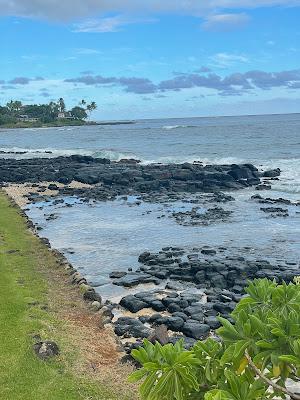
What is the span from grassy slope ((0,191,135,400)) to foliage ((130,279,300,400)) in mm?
7323

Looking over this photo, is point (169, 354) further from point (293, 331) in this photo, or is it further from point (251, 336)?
point (293, 331)

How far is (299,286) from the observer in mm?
5625

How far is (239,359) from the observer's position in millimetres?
5090

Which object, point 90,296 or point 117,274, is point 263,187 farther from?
point 90,296

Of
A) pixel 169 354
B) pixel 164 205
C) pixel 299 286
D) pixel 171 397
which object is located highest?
pixel 299 286

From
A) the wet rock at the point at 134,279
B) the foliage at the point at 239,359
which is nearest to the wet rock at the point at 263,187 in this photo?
the wet rock at the point at 134,279

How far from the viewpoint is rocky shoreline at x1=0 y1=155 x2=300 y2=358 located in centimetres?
1825

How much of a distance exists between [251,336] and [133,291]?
1770 cm

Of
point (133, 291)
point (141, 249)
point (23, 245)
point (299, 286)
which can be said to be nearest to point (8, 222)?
point (23, 245)

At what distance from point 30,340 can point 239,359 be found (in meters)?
10.4

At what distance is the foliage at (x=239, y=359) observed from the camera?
15.5 ft

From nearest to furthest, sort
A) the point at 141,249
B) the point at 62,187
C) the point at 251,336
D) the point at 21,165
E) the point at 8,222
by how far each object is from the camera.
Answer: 1. the point at 251,336
2. the point at 141,249
3. the point at 8,222
4. the point at 62,187
5. the point at 21,165

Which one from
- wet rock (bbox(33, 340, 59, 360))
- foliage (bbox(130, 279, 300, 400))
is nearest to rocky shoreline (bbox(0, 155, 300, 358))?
wet rock (bbox(33, 340, 59, 360))

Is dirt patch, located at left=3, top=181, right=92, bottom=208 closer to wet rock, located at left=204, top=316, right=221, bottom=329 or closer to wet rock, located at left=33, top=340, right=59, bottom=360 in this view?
wet rock, located at left=204, top=316, right=221, bottom=329
